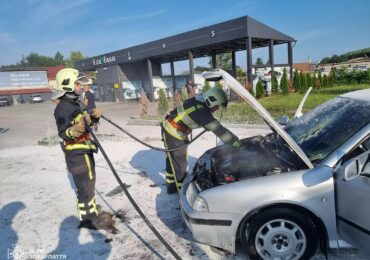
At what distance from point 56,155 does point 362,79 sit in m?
27.8

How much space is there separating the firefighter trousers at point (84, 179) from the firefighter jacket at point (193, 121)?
3.87 ft

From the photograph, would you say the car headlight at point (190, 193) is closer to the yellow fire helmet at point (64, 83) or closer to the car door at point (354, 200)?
the car door at point (354, 200)

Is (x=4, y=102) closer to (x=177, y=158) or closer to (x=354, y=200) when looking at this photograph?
(x=177, y=158)

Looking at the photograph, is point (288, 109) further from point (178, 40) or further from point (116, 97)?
point (116, 97)

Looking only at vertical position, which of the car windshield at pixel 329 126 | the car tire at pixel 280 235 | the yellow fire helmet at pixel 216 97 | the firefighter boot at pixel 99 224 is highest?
the yellow fire helmet at pixel 216 97

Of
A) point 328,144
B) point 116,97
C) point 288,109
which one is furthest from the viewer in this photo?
point 116,97

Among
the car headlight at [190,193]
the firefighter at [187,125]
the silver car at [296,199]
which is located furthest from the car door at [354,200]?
the firefighter at [187,125]

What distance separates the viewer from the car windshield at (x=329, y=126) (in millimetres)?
2688

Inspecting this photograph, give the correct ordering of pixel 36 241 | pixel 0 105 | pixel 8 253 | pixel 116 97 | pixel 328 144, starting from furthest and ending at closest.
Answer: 1. pixel 0 105
2. pixel 116 97
3. pixel 36 241
4. pixel 8 253
5. pixel 328 144

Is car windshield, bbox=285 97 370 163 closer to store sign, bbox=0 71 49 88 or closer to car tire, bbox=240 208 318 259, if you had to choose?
car tire, bbox=240 208 318 259

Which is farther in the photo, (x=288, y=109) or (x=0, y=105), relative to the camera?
(x=0, y=105)

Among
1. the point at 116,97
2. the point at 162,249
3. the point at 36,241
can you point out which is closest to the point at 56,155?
the point at 36,241

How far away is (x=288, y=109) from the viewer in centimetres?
1252

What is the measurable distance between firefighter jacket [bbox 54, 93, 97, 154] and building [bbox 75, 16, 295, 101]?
1773 centimetres
